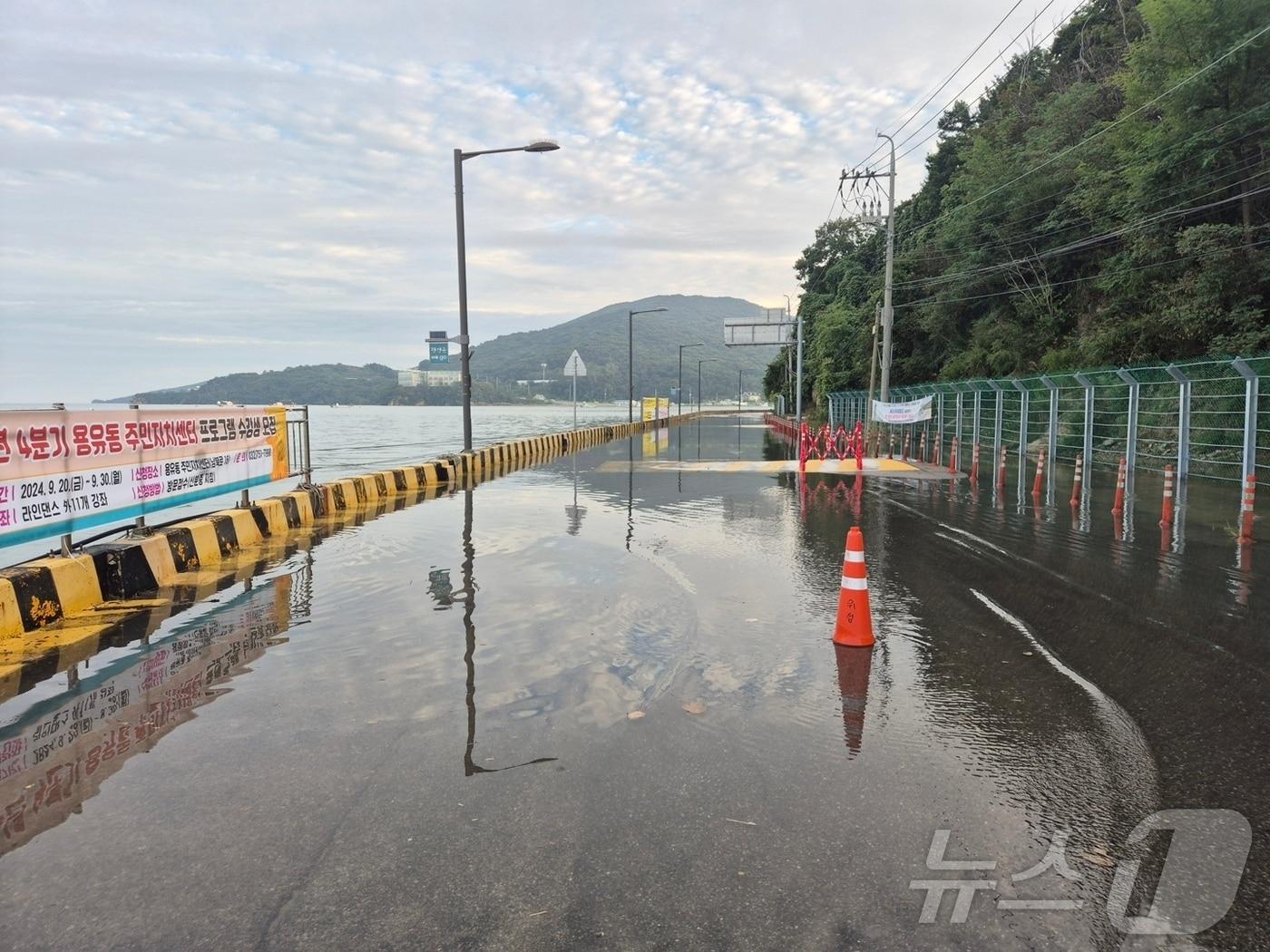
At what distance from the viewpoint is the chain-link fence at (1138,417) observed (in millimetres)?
18922

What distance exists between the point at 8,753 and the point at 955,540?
10216 millimetres

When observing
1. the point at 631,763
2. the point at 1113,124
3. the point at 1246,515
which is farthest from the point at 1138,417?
the point at 631,763

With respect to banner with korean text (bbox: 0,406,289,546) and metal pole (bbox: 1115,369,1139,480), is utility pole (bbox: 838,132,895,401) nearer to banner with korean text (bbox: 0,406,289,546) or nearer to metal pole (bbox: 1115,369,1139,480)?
metal pole (bbox: 1115,369,1139,480)

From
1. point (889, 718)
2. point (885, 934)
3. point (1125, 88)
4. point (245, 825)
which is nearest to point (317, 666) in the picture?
point (245, 825)

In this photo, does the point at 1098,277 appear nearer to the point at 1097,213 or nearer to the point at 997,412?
the point at 1097,213

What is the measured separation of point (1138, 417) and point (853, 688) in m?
21.9

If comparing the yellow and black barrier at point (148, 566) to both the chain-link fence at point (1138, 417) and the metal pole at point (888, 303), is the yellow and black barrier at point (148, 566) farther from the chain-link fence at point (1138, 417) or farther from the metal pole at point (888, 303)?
the metal pole at point (888, 303)

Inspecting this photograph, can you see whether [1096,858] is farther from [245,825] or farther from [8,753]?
[8,753]

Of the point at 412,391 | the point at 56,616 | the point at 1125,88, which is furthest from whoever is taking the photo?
the point at 412,391

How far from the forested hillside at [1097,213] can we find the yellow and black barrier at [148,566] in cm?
2365

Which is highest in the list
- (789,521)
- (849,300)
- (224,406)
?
(849,300)

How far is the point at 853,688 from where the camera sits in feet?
17.7

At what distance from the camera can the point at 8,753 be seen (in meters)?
4.41

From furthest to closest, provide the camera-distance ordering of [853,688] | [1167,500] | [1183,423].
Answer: [1183,423], [1167,500], [853,688]
